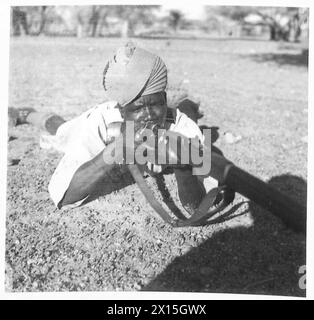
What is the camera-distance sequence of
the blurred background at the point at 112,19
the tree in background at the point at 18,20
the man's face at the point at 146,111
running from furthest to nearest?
1. the blurred background at the point at 112,19
2. the tree in background at the point at 18,20
3. the man's face at the point at 146,111

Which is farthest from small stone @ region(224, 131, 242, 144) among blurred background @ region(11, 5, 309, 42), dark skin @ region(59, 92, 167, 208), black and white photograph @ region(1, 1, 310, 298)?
dark skin @ region(59, 92, 167, 208)

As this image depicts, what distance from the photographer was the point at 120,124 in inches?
55.8

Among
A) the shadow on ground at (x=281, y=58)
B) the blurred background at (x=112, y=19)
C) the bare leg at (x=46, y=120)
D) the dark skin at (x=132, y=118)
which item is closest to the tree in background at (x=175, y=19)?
the blurred background at (x=112, y=19)

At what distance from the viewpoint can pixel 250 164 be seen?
7.37ft

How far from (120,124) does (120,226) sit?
46cm

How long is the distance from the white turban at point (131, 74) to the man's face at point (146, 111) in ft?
Result: 0.06

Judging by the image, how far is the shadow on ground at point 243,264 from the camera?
143 cm

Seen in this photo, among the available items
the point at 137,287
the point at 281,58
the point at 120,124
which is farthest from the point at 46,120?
the point at 281,58

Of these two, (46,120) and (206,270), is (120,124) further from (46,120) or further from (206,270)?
(46,120)

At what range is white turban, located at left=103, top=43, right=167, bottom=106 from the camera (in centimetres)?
134

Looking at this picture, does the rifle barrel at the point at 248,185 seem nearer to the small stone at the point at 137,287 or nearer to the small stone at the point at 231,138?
the small stone at the point at 137,287

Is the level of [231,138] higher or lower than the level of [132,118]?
lower

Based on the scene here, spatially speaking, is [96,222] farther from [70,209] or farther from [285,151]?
[285,151]

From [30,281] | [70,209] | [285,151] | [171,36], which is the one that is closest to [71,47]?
[171,36]
